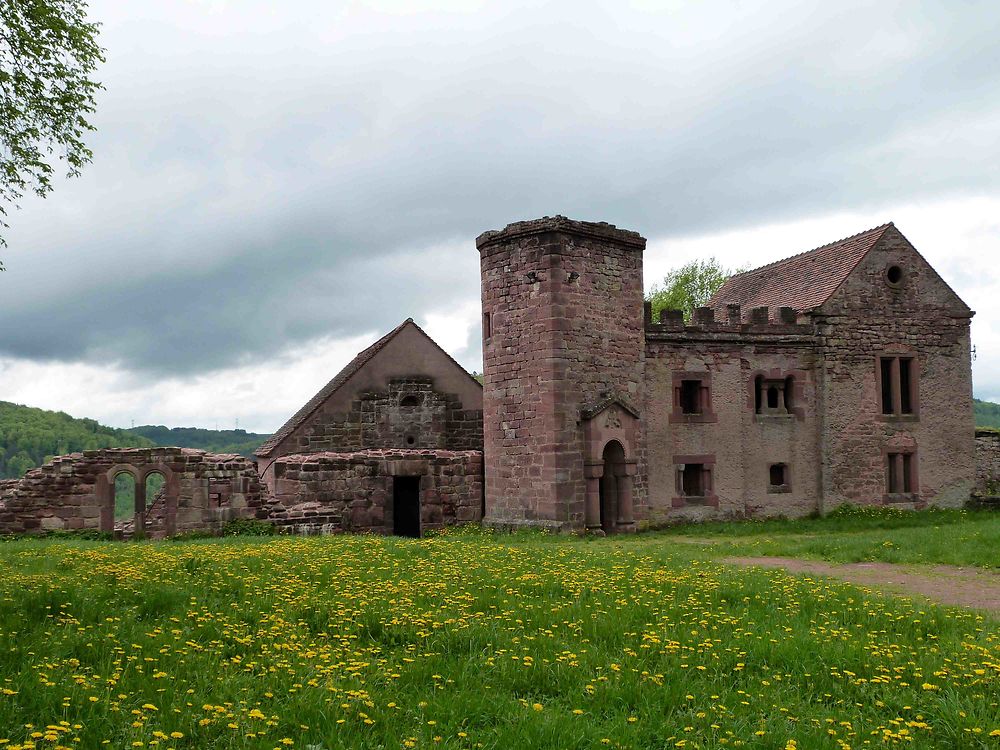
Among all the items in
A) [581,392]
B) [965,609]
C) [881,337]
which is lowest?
[965,609]

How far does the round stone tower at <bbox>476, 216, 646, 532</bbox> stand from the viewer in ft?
68.1

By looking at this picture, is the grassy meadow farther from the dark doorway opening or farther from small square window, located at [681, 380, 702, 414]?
small square window, located at [681, 380, 702, 414]

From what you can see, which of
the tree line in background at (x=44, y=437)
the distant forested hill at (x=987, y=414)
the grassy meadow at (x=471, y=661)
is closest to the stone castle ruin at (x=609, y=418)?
the grassy meadow at (x=471, y=661)

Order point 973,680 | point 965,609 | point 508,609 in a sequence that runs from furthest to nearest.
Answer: point 965,609, point 508,609, point 973,680

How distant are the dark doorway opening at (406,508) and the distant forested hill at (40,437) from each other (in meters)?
63.6

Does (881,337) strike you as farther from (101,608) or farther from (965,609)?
(101,608)

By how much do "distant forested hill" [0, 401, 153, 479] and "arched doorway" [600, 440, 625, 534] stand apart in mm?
68237

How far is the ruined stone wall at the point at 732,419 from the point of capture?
23.9 metres

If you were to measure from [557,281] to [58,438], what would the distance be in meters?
80.4

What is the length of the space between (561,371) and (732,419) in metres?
6.66

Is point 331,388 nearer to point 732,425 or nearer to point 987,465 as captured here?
point 732,425

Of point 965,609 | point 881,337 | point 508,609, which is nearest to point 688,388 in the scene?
point 881,337

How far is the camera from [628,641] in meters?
8.09

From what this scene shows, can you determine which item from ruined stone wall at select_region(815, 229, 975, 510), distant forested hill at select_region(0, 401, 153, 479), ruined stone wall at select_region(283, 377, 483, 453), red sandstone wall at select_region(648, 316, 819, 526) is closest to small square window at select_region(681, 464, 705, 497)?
red sandstone wall at select_region(648, 316, 819, 526)
